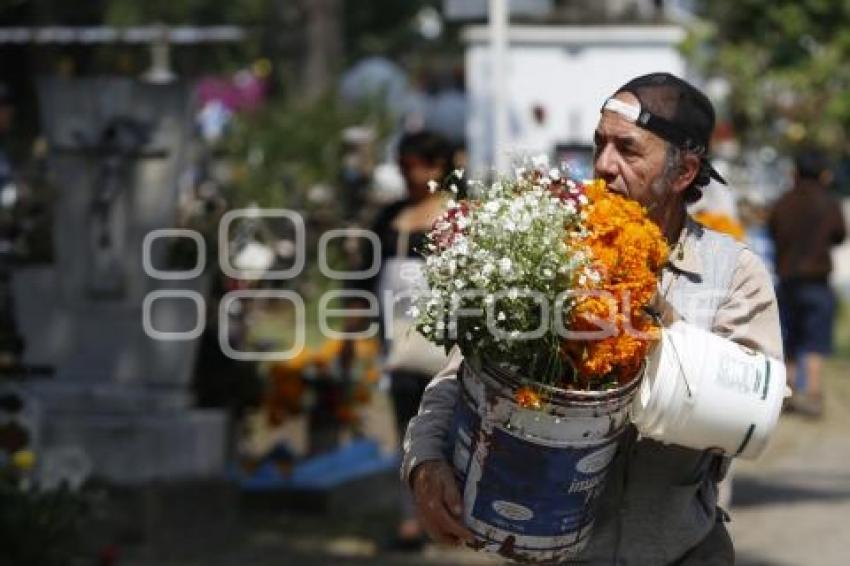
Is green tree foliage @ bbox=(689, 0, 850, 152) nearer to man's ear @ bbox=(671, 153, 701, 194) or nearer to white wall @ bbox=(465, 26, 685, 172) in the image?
white wall @ bbox=(465, 26, 685, 172)

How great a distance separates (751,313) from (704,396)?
393 millimetres

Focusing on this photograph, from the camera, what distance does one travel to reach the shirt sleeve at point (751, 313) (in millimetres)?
4504

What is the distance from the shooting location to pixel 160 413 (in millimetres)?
10016

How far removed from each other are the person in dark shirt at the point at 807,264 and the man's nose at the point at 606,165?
11.0 m

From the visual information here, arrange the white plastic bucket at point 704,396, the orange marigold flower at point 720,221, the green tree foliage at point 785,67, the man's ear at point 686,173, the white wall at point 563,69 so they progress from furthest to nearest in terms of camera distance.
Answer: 1. the green tree foliage at point 785,67
2. the white wall at point 563,69
3. the orange marigold flower at point 720,221
4. the man's ear at point 686,173
5. the white plastic bucket at point 704,396

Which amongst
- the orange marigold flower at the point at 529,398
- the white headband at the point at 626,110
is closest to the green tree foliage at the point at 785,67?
the white headband at the point at 626,110

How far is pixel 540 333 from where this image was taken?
405 cm

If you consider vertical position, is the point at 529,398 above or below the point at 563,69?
above

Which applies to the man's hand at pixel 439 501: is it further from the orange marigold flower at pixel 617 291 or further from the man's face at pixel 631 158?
the man's face at pixel 631 158

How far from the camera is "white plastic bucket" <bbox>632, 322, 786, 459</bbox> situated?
13.8ft

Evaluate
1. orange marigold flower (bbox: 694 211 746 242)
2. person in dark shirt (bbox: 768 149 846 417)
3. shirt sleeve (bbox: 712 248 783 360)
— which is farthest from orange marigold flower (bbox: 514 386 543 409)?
person in dark shirt (bbox: 768 149 846 417)

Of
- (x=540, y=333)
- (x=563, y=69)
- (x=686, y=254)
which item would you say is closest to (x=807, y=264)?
(x=563, y=69)

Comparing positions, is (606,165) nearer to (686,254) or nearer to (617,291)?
(686,254)

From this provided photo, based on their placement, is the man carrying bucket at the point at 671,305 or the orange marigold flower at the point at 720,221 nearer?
the man carrying bucket at the point at 671,305
